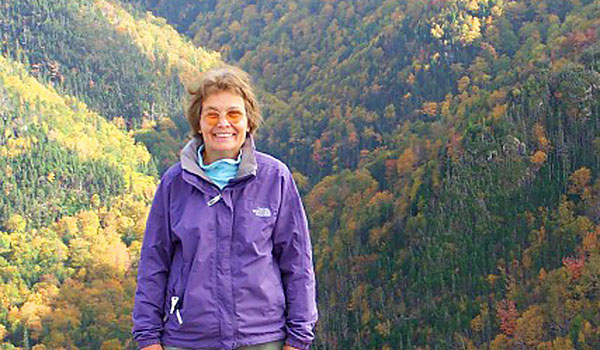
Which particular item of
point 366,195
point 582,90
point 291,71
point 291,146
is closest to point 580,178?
point 582,90

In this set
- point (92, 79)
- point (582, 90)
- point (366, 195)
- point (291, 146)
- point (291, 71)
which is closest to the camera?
point (582, 90)

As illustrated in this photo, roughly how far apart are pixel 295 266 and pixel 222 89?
2.03 metres

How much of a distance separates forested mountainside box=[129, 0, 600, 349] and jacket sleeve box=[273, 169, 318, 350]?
72.4 metres

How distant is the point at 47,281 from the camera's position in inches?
4926

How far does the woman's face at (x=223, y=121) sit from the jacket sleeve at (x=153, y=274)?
0.72 meters

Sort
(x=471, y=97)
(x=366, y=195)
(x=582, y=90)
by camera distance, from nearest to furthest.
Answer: (x=582, y=90), (x=366, y=195), (x=471, y=97)

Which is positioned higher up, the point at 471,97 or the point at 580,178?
the point at 471,97

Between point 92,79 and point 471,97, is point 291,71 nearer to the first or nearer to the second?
point 92,79

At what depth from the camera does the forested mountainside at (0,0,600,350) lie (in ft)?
290

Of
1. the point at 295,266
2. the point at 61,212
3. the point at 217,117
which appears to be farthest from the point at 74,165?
the point at 295,266

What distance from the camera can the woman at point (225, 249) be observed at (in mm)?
8109

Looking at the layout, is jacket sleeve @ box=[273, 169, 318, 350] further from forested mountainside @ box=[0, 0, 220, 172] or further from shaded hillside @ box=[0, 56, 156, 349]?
forested mountainside @ box=[0, 0, 220, 172]

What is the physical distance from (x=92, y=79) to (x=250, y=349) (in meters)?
182

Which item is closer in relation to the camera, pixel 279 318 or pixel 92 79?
pixel 279 318
